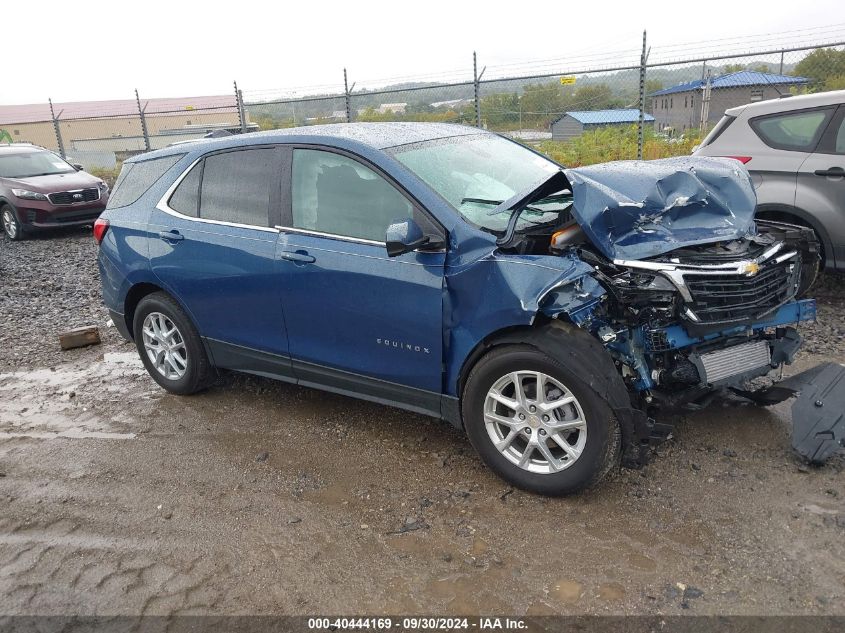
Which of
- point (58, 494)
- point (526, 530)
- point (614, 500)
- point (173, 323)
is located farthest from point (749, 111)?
point (58, 494)

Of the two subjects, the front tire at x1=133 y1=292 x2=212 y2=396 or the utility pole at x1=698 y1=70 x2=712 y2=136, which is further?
the utility pole at x1=698 y1=70 x2=712 y2=136

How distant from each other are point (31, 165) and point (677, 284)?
13822 mm

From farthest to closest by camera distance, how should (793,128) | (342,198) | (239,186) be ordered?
(793,128) < (239,186) < (342,198)

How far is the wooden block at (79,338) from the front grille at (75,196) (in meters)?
7.23

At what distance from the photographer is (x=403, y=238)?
10.8ft

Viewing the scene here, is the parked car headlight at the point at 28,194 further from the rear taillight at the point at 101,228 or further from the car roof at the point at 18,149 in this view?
the rear taillight at the point at 101,228

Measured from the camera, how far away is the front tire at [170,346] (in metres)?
4.74

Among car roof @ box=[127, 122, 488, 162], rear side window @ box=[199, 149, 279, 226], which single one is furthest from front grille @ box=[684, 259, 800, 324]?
rear side window @ box=[199, 149, 279, 226]

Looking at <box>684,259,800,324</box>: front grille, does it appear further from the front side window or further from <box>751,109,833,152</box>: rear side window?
<box>751,109,833,152</box>: rear side window

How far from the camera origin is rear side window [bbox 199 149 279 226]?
4.19m

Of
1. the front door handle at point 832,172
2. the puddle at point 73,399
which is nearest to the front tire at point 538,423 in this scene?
the puddle at point 73,399

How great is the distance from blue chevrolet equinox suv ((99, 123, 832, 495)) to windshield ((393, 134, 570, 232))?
0.05ft

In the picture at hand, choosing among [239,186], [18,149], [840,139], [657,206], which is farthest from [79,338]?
[18,149]

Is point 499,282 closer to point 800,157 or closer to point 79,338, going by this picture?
point 800,157
